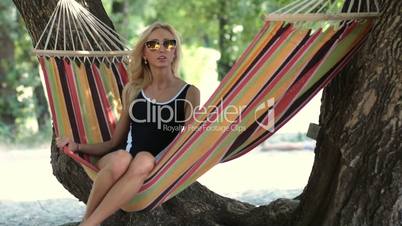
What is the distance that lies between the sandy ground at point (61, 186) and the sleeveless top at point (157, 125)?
48.3 inches

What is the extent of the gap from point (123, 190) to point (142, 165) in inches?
4.5

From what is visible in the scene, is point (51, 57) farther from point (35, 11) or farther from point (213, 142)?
point (213, 142)

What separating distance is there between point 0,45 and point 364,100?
7.24 metres

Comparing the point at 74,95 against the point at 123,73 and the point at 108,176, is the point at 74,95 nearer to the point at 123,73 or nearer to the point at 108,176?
the point at 123,73

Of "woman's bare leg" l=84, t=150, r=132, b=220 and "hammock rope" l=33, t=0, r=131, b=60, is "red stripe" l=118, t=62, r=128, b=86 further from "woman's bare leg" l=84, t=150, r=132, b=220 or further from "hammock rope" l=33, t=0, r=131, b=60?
"woman's bare leg" l=84, t=150, r=132, b=220

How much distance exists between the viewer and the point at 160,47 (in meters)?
2.85

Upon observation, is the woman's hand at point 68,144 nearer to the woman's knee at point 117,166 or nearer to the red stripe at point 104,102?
the red stripe at point 104,102

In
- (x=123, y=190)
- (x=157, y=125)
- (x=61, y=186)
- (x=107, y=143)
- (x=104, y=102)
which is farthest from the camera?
(x=61, y=186)

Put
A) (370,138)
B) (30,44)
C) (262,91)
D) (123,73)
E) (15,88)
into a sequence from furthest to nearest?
1. (30,44)
2. (15,88)
3. (123,73)
4. (262,91)
5. (370,138)

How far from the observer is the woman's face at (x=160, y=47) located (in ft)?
9.34

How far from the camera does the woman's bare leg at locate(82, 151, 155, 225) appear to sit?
97.7 inches

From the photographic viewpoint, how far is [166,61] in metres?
2.87

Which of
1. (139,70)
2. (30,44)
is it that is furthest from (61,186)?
(30,44)

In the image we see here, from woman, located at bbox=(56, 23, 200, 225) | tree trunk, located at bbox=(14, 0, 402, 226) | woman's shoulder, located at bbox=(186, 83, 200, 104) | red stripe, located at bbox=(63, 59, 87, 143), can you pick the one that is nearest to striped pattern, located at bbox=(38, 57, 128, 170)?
red stripe, located at bbox=(63, 59, 87, 143)
